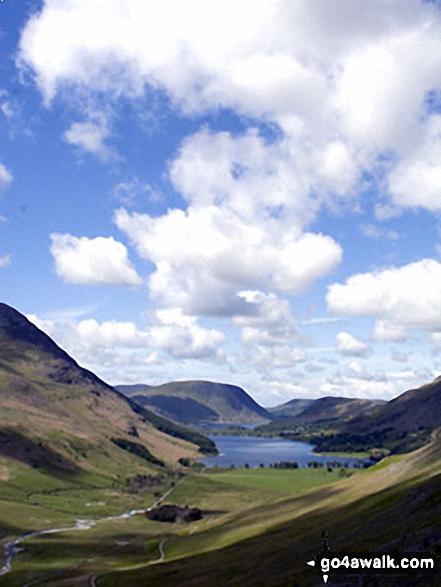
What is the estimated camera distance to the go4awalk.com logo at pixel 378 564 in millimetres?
65312

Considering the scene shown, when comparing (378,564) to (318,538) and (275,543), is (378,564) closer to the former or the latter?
(318,538)

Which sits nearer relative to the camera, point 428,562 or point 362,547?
point 428,562

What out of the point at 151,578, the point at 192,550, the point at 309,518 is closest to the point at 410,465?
the point at 309,518

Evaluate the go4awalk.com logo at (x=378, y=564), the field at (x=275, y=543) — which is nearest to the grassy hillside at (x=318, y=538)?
the field at (x=275, y=543)

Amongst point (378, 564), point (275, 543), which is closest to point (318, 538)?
point (275, 543)

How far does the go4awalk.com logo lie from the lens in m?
65.3

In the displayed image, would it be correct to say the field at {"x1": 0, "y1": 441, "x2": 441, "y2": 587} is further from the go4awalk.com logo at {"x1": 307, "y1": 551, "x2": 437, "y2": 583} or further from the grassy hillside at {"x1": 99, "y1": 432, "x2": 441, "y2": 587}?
the go4awalk.com logo at {"x1": 307, "y1": 551, "x2": 437, "y2": 583}

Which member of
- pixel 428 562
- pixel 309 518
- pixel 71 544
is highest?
pixel 428 562

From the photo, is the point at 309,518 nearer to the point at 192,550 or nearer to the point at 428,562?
the point at 192,550

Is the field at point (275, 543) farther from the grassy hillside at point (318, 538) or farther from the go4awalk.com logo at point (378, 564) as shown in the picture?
the go4awalk.com logo at point (378, 564)

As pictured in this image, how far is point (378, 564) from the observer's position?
72.0 meters

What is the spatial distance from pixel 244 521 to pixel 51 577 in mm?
63469

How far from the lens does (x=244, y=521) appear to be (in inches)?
7126

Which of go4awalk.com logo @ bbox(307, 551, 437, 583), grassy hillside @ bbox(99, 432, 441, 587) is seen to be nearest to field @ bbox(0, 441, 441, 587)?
grassy hillside @ bbox(99, 432, 441, 587)
